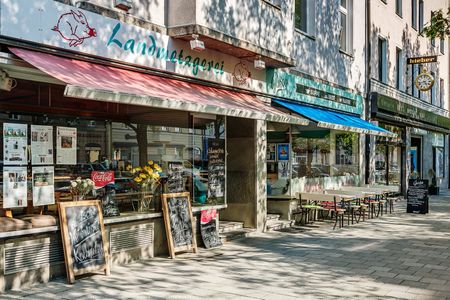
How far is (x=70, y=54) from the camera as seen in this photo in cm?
620

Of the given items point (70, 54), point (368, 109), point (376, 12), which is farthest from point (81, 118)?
point (376, 12)

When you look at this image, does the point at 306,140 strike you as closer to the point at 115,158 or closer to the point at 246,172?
the point at 246,172

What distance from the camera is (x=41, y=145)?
20.8 feet

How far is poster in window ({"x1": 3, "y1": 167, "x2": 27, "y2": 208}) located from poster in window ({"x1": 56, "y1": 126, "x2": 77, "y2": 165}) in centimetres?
62

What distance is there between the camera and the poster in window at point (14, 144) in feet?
19.4

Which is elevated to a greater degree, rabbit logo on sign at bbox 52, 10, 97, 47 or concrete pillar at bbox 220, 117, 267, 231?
rabbit logo on sign at bbox 52, 10, 97, 47

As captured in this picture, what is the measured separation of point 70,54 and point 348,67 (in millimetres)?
10425

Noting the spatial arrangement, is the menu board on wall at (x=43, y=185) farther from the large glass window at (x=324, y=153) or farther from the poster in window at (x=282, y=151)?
the large glass window at (x=324, y=153)

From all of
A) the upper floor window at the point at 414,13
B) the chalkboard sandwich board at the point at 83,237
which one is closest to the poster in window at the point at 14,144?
the chalkboard sandwich board at the point at 83,237

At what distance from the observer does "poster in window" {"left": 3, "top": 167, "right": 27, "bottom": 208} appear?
5.90 meters

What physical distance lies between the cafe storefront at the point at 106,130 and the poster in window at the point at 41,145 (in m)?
0.01

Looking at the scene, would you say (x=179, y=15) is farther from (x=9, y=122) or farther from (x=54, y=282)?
(x=54, y=282)

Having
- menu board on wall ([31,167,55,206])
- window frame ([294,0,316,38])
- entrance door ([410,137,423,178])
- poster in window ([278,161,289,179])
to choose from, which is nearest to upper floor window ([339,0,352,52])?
window frame ([294,0,316,38])

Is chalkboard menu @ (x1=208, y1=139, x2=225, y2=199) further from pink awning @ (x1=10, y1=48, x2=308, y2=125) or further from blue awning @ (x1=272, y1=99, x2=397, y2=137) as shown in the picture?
blue awning @ (x1=272, y1=99, x2=397, y2=137)
